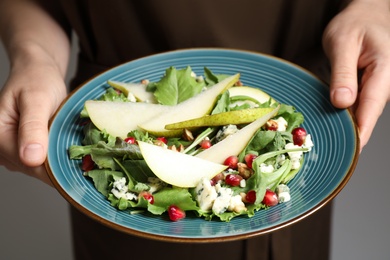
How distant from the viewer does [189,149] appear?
122cm

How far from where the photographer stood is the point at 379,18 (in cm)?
147

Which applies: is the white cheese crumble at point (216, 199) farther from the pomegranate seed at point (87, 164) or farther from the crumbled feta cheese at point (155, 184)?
the pomegranate seed at point (87, 164)

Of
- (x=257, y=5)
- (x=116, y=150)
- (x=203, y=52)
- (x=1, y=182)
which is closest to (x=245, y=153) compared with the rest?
(x=116, y=150)

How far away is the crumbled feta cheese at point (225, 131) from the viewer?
123 centimetres

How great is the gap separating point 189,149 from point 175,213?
17cm

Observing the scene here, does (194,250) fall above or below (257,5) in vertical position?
below

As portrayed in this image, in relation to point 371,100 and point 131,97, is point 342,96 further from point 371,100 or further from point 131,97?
point 131,97

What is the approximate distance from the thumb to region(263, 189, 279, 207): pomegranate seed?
16.2 inches

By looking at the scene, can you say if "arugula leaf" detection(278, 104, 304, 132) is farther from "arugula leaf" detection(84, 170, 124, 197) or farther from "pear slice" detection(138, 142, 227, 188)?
"arugula leaf" detection(84, 170, 124, 197)

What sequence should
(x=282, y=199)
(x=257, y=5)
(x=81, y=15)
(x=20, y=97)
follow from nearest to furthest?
1. (x=282, y=199)
2. (x=20, y=97)
3. (x=257, y=5)
4. (x=81, y=15)

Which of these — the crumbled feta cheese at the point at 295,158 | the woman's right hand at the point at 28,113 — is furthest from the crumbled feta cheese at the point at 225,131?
the woman's right hand at the point at 28,113

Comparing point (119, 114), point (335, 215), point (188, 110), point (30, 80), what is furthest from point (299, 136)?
point (335, 215)

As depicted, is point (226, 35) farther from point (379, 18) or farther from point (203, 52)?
point (379, 18)

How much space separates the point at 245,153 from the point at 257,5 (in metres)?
0.45
